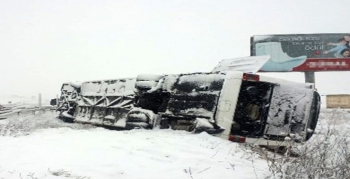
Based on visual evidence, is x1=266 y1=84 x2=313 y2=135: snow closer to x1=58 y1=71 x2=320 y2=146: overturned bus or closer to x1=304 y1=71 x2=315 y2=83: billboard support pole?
x1=58 y1=71 x2=320 y2=146: overturned bus

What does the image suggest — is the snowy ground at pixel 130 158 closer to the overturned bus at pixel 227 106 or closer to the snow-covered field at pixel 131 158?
the snow-covered field at pixel 131 158

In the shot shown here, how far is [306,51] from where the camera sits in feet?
83.7

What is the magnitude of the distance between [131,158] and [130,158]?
14 mm

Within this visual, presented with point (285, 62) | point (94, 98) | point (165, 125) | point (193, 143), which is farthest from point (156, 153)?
point (285, 62)

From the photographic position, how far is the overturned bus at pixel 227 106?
5830 millimetres

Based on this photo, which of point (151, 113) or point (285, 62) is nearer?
point (151, 113)

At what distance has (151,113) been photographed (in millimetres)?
6641

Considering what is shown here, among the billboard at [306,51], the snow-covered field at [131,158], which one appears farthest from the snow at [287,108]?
the billboard at [306,51]

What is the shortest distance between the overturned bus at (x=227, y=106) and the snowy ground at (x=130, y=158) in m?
0.54

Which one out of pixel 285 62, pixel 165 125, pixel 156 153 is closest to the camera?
pixel 156 153

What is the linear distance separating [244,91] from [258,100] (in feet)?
1.13

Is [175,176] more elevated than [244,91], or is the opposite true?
[244,91]

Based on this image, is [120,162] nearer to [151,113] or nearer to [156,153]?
[156,153]

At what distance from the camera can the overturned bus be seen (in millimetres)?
5830
